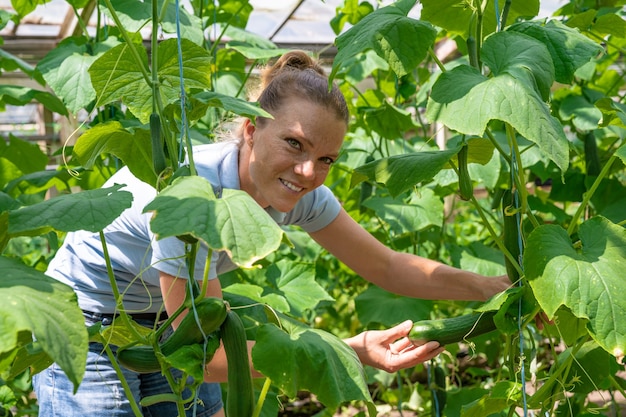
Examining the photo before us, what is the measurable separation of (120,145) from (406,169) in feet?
1.70

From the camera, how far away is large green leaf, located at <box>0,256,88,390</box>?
2.98 ft

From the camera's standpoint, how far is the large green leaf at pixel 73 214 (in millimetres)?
1153

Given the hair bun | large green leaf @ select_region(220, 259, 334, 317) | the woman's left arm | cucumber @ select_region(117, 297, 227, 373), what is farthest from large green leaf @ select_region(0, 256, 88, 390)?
large green leaf @ select_region(220, 259, 334, 317)

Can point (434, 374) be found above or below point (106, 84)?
below

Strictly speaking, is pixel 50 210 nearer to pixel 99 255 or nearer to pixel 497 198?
pixel 99 255

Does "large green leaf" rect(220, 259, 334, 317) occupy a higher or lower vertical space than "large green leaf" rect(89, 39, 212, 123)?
lower

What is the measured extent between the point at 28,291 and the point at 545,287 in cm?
75

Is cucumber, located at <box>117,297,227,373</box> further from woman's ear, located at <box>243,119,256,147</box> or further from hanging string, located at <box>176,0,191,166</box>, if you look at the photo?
woman's ear, located at <box>243,119,256,147</box>

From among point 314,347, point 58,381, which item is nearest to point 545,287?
point 314,347

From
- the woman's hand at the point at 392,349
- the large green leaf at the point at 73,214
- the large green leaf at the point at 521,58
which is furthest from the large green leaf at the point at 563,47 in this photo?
the large green leaf at the point at 73,214

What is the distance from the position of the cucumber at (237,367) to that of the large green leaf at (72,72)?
1055 millimetres

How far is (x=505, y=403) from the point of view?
1650 mm

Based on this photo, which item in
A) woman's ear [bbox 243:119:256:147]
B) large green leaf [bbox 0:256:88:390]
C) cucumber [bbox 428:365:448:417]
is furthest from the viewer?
cucumber [bbox 428:365:448:417]

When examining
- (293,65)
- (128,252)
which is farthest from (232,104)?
(293,65)
